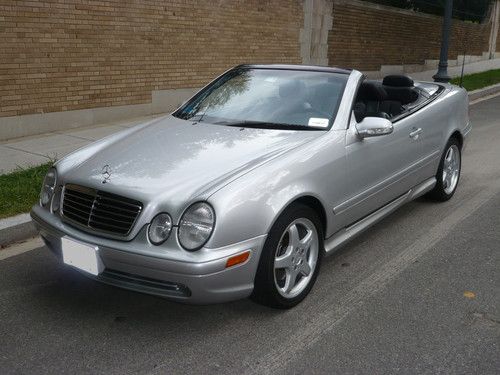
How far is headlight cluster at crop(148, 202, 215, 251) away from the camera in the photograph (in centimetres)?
289

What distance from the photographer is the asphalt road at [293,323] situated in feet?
9.42

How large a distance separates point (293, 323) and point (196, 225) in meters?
0.88

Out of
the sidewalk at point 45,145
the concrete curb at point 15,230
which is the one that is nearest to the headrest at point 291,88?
the concrete curb at point 15,230

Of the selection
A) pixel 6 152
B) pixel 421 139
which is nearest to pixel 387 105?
pixel 421 139

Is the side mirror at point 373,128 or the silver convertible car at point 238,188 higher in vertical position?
the side mirror at point 373,128

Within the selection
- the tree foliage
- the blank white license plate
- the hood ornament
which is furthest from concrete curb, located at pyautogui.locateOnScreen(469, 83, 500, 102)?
the blank white license plate

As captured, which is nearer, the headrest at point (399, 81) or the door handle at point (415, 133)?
the door handle at point (415, 133)

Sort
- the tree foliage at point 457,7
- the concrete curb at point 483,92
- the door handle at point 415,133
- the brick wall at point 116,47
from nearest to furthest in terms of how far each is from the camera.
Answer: the door handle at point 415,133
the brick wall at point 116,47
the concrete curb at point 483,92
the tree foliage at point 457,7

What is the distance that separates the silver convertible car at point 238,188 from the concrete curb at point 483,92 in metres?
10.6

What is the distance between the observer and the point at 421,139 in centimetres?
482

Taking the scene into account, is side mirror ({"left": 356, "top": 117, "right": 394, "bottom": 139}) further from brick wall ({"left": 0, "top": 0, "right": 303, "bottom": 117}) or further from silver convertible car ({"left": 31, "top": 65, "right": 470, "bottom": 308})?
brick wall ({"left": 0, "top": 0, "right": 303, "bottom": 117})

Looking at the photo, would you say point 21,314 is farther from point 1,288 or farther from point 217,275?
point 217,275

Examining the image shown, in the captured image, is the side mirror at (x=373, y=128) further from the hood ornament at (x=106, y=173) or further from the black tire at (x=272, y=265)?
the hood ornament at (x=106, y=173)

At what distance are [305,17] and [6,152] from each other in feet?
28.4
